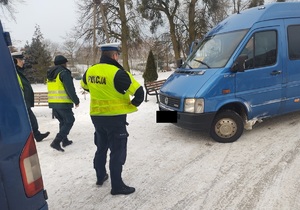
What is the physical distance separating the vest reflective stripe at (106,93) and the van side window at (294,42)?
13.4 feet

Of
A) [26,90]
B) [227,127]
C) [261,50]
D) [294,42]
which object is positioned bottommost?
→ [227,127]

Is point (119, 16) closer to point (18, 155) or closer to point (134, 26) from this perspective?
point (134, 26)

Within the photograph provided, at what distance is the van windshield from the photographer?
5188 millimetres

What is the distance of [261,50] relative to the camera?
17.3 ft

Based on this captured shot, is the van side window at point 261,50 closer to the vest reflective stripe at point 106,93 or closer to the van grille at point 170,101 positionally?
the van grille at point 170,101

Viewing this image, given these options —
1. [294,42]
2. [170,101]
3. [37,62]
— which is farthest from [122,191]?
[37,62]

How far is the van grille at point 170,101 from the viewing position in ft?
16.7

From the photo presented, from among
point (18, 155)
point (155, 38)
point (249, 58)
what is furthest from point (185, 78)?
point (155, 38)

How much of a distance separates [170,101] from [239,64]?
1480mm

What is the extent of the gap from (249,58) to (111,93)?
3163mm

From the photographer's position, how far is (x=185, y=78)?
5297 millimetres

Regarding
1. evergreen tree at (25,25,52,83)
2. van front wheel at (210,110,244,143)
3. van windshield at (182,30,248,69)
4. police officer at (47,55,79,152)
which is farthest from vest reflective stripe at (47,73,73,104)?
evergreen tree at (25,25,52,83)

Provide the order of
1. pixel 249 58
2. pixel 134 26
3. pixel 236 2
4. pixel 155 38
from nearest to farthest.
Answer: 1. pixel 249 58
2. pixel 134 26
3. pixel 155 38
4. pixel 236 2

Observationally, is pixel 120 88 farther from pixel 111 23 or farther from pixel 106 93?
pixel 111 23
